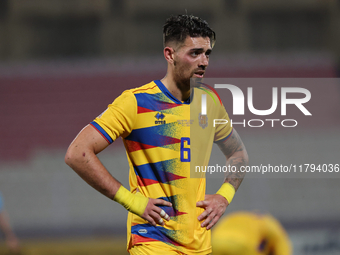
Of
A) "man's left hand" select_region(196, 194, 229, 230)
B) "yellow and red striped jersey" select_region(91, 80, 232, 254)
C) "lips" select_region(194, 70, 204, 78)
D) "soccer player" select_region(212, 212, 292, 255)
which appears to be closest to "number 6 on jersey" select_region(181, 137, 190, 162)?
"yellow and red striped jersey" select_region(91, 80, 232, 254)

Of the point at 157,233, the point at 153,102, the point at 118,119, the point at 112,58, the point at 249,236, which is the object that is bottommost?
the point at 249,236

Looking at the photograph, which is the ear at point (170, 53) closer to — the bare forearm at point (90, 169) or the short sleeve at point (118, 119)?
the short sleeve at point (118, 119)

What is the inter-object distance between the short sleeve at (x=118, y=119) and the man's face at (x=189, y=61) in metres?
0.29

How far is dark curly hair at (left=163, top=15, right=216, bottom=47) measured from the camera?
180 cm

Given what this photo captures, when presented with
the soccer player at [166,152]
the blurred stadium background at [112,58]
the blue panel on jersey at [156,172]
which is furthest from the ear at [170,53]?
the blurred stadium background at [112,58]

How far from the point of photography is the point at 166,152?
5.62 ft

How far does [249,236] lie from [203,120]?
2.73 meters

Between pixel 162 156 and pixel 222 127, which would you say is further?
pixel 222 127

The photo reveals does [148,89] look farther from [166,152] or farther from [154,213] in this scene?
[154,213]

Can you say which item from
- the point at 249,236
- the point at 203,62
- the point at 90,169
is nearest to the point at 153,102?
the point at 203,62

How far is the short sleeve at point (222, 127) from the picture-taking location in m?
1.99

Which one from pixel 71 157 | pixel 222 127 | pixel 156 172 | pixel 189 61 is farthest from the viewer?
pixel 222 127

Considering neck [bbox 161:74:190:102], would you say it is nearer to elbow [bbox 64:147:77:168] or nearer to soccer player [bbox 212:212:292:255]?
elbow [bbox 64:147:77:168]

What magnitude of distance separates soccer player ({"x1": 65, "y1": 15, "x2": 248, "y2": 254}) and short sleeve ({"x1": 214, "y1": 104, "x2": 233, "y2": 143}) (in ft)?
0.25
